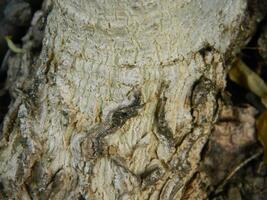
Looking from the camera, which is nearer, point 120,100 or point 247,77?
point 120,100

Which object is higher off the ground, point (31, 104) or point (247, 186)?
point (31, 104)

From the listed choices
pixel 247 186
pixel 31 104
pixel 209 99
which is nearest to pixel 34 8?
pixel 31 104

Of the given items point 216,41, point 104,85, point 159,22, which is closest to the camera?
point 159,22

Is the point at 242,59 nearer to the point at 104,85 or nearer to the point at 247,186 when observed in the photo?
the point at 247,186

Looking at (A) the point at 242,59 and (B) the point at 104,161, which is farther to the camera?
(A) the point at 242,59

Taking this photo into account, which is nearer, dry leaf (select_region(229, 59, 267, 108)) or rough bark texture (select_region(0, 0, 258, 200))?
rough bark texture (select_region(0, 0, 258, 200))

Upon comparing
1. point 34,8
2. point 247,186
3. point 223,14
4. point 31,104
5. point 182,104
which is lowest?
point 247,186

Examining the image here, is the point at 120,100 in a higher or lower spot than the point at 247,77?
lower

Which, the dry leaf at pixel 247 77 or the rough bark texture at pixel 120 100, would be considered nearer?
the rough bark texture at pixel 120 100
